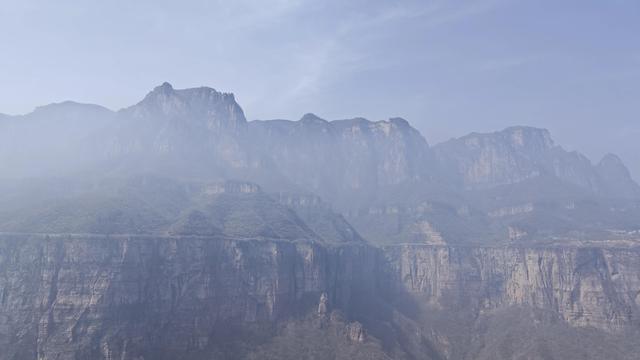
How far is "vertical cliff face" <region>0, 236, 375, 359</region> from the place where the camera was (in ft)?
452

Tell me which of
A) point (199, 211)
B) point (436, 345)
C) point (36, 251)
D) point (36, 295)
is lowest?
point (436, 345)

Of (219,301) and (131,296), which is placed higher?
(131,296)

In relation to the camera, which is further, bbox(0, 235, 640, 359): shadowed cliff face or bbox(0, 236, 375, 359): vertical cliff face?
bbox(0, 235, 640, 359): shadowed cliff face

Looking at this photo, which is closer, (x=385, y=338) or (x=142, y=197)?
(x=385, y=338)

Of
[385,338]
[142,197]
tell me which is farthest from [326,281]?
[142,197]

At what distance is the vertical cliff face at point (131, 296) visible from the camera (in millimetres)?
137750

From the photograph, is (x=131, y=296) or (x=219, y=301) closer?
(x=131, y=296)

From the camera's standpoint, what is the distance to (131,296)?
14550cm

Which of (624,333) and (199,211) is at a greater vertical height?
(199,211)

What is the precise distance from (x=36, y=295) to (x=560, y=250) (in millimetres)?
137132

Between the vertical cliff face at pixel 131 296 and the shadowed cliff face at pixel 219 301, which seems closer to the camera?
the vertical cliff face at pixel 131 296

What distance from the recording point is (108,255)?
14762 centimetres

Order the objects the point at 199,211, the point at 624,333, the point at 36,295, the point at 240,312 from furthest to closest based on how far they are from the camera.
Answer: the point at 199,211 → the point at 624,333 → the point at 240,312 → the point at 36,295

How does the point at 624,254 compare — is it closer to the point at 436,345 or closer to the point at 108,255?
the point at 436,345
